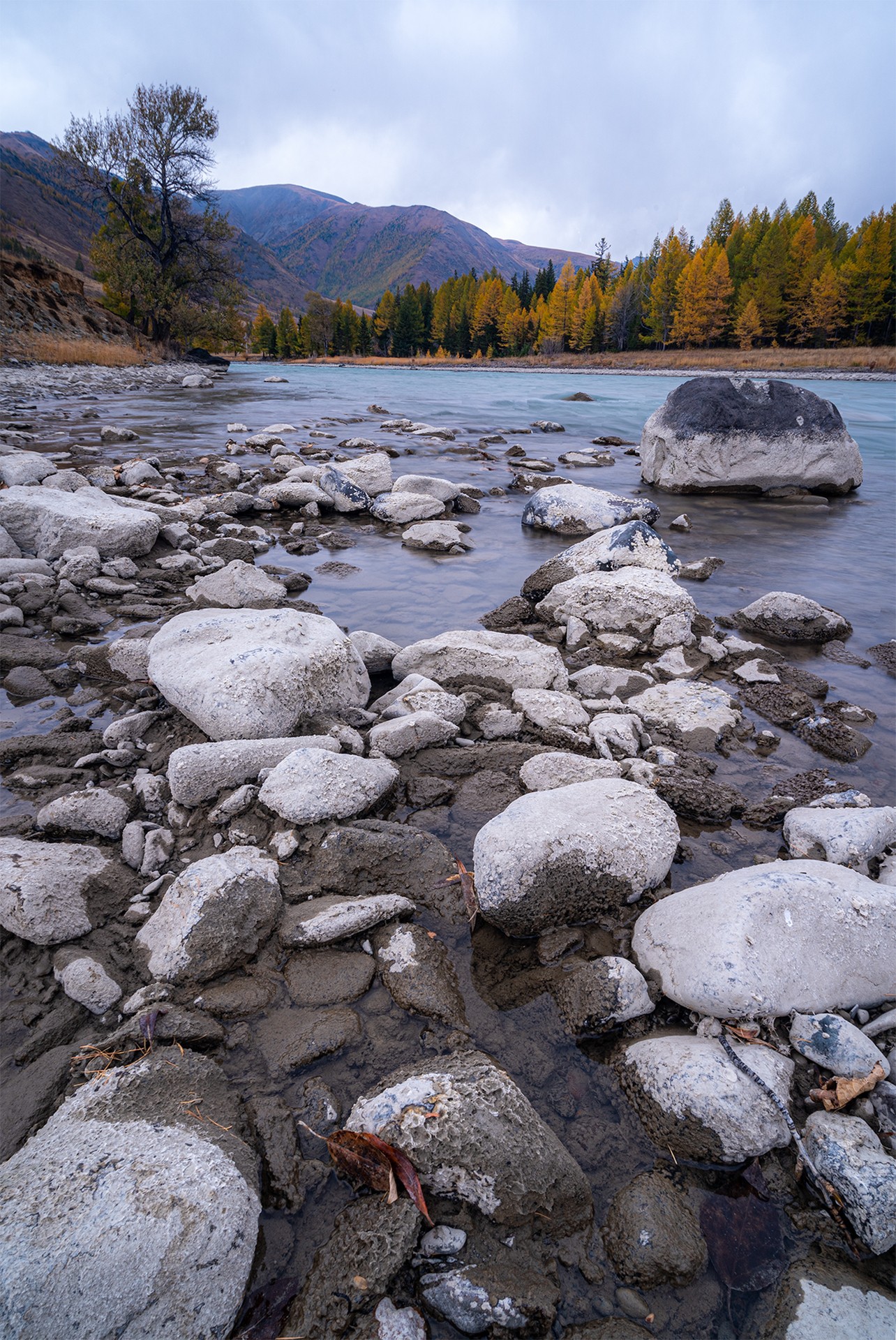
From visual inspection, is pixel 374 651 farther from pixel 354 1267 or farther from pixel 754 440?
pixel 754 440

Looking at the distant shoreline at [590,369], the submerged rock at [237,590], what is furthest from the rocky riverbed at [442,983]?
the distant shoreline at [590,369]

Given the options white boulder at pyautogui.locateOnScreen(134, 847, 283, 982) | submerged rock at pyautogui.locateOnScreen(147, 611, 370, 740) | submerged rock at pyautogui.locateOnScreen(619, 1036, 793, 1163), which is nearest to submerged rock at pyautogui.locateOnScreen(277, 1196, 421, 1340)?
submerged rock at pyautogui.locateOnScreen(619, 1036, 793, 1163)

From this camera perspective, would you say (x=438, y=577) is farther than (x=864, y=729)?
Yes

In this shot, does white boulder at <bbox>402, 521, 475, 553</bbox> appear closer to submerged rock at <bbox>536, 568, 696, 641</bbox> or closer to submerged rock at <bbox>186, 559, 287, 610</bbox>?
submerged rock at <bbox>536, 568, 696, 641</bbox>

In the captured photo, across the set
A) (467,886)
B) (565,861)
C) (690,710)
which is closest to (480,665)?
(690,710)

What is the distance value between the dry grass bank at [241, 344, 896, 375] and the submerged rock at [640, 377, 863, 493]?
4032 cm

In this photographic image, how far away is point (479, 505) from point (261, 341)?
96353 mm

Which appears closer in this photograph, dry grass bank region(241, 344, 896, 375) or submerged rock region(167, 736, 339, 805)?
submerged rock region(167, 736, 339, 805)

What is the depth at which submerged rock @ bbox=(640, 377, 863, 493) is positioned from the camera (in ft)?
35.7

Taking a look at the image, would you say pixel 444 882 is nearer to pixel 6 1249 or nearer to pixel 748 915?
pixel 748 915

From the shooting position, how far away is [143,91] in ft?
99.5

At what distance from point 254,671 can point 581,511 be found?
6.62 metres

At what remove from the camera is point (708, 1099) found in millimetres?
1853

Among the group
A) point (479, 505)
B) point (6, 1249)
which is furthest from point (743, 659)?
point (479, 505)
